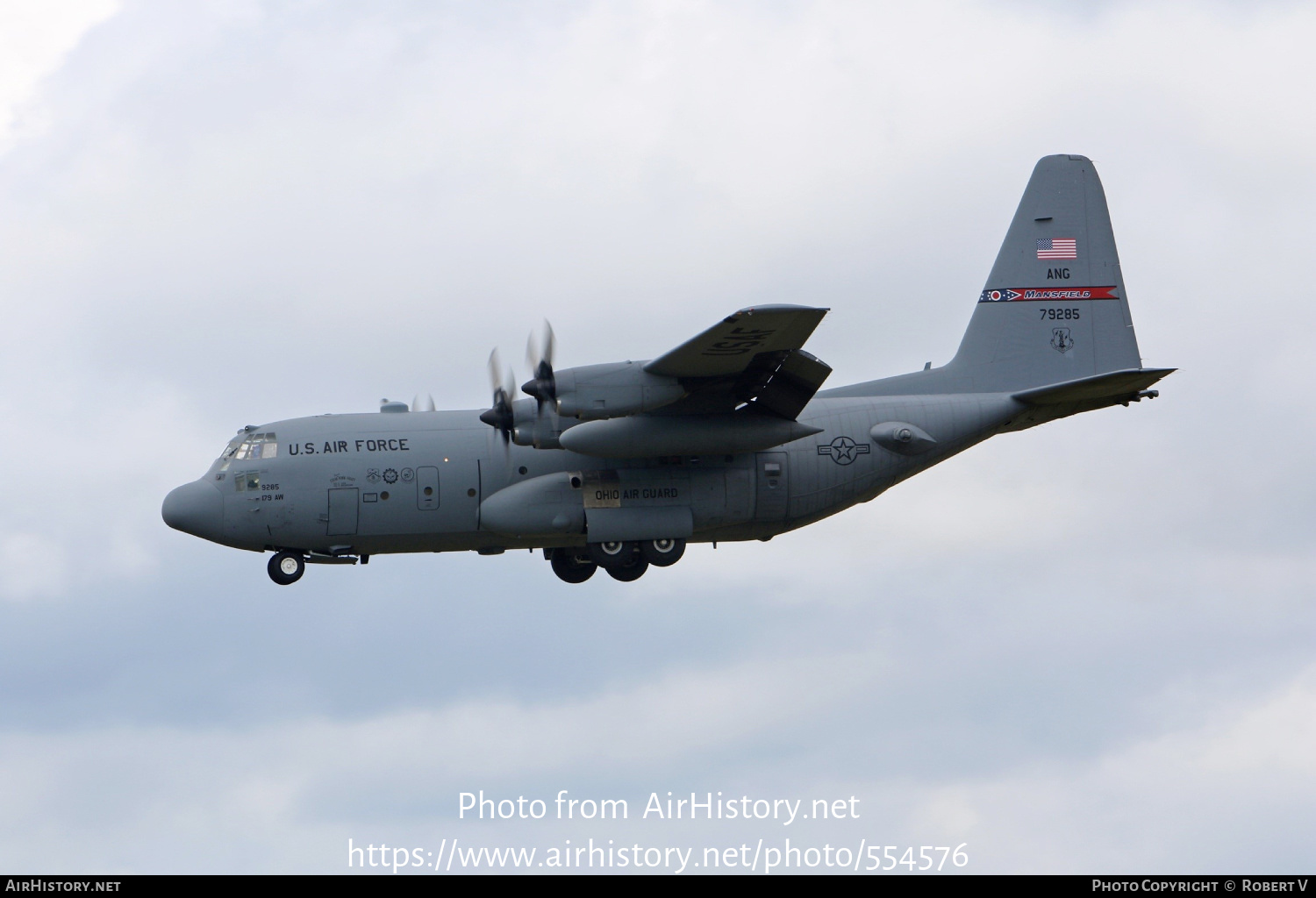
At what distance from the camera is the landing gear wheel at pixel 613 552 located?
2678cm

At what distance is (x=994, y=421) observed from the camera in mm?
28078

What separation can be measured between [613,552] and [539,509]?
1.60 metres

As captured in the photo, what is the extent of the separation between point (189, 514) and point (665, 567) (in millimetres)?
8428

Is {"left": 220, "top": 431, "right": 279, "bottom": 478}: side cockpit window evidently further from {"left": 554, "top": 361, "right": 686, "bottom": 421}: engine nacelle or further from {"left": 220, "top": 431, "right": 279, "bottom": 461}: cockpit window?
{"left": 554, "top": 361, "right": 686, "bottom": 421}: engine nacelle

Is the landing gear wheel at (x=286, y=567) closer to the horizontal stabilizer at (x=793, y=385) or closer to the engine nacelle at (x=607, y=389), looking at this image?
the engine nacelle at (x=607, y=389)

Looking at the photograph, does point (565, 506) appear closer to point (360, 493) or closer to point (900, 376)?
point (360, 493)

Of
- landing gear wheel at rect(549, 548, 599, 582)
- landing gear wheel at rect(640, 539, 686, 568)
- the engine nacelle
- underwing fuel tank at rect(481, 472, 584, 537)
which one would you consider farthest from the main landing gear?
the engine nacelle

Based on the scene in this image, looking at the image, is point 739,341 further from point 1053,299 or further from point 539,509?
point 1053,299

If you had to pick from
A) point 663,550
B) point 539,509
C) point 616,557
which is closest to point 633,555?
point 616,557

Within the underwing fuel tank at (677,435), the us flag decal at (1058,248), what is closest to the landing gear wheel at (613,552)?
the underwing fuel tank at (677,435)

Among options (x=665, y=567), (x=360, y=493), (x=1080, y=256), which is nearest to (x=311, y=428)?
(x=360, y=493)

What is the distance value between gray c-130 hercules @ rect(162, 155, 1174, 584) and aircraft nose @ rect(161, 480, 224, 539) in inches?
1.1

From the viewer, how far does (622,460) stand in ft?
87.8

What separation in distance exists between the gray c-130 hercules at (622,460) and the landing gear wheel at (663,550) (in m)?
0.03
